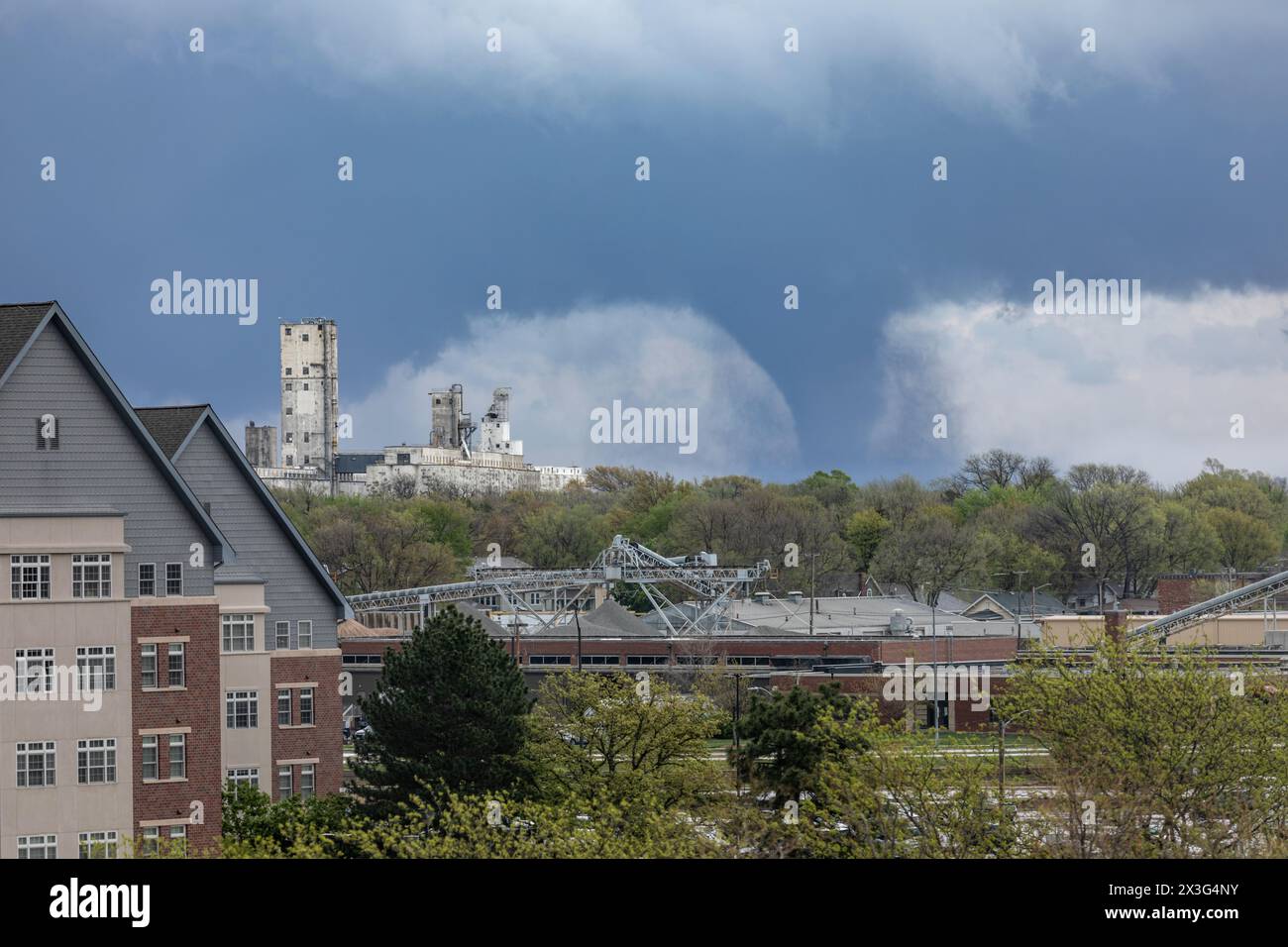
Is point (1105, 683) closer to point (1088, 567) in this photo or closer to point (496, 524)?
point (1088, 567)

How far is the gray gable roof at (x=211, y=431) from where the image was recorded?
40781 mm

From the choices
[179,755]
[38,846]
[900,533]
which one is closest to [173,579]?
[179,755]

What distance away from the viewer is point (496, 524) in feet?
569

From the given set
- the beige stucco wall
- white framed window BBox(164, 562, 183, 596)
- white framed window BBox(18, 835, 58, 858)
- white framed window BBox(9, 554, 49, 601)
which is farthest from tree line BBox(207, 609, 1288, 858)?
white framed window BBox(9, 554, 49, 601)

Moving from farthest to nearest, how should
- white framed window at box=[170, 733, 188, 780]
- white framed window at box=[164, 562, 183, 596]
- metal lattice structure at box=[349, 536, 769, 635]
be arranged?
1. metal lattice structure at box=[349, 536, 769, 635]
2. white framed window at box=[164, 562, 183, 596]
3. white framed window at box=[170, 733, 188, 780]

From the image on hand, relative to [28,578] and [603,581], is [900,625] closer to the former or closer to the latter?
[603,581]

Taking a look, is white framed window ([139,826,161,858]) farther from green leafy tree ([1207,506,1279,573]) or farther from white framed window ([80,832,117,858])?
green leafy tree ([1207,506,1279,573])

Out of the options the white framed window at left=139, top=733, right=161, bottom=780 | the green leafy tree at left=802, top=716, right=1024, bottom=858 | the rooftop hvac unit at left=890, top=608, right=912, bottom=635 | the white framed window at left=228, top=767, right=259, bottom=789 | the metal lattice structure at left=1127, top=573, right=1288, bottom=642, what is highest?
the metal lattice structure at left=1127, top=573, right=1288, bottom=642

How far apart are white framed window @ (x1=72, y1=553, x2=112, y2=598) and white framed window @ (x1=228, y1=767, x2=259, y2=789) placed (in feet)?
28.8

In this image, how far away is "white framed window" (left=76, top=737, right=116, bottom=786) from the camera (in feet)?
108

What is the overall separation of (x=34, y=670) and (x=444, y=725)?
396 inches

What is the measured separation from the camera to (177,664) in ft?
115

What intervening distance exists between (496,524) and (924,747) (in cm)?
14242

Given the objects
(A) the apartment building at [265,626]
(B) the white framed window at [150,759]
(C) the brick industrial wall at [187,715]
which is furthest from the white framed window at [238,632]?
(B) the white framed window at [150,759]
